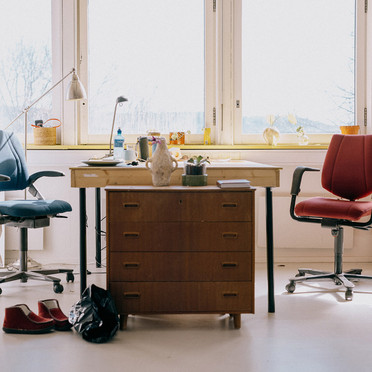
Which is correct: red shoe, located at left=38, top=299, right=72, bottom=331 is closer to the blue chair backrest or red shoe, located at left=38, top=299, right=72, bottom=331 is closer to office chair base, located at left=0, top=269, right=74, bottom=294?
office chair base, located at left=0, top=269, right=74, bottom=294

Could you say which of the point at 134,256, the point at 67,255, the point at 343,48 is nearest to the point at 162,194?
the point at 134,256

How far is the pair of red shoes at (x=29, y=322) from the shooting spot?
9.26 ft

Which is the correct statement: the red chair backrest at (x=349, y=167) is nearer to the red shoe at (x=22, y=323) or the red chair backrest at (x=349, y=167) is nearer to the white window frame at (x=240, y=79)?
the white window frame at (x=240, y=79)

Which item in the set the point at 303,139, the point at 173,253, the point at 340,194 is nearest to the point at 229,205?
the point at 173,253

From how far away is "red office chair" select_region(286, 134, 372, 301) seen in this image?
351 centimetres

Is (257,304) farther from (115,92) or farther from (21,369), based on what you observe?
(115,92)

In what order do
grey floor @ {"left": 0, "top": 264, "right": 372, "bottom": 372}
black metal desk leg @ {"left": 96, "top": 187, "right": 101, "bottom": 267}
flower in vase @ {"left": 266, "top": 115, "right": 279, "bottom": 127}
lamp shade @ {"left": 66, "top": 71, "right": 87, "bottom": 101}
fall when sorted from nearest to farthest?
grey floor @ {"left": 0, "top": 264, "right": 372, "bottom": 372}, lamp shade @ {"left": 66, "top": 71, "right": 87, "bottom": 101}, black metal desk leg @ {"left": 96, "top": 187, "right": 101, "bottom": 267}, flower in vase @ {"left": 266, "top": 115, "right": 279, "bottom": 127}

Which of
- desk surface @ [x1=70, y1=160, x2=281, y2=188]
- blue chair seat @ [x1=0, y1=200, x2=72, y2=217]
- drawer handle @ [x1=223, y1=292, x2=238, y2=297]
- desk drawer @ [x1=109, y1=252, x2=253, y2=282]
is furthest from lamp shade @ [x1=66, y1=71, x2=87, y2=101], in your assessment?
drawer handle @ [x1=223, y1=292, x2=238, y2=297]

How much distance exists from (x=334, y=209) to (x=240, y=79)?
1.57 meters

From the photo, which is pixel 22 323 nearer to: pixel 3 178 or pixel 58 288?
pixel 58 288

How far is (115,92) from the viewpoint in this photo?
4617 millimetres

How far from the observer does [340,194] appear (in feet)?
12.7

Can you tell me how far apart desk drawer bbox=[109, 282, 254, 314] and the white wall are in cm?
165

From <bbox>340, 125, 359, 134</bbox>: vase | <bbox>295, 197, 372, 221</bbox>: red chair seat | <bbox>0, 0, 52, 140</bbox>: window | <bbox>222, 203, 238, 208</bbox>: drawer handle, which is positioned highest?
<bbox>0, 0, 52, 140</bbox>: window
